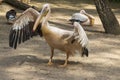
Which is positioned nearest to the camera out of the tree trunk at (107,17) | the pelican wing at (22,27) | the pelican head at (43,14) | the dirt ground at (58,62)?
the dirt ground at (58,62)

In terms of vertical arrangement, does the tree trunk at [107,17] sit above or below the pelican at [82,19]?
above

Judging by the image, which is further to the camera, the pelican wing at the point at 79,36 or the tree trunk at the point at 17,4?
the tree trunk at the point at 17,4

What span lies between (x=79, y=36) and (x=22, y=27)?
0.95 metres

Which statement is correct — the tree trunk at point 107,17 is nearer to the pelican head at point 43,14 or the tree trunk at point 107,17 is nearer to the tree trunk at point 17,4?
the tree trunk at point 17,4

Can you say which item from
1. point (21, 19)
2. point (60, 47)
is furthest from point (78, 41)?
point (21, 19)

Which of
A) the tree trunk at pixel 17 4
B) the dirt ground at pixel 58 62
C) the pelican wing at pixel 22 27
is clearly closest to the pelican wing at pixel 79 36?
the dirt ground at pixel 58 62

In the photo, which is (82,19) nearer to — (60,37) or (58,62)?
(58,62)

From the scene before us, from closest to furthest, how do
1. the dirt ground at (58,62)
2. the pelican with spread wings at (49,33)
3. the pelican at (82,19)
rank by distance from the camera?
the dirt ground at (58,62) → the pelican with spread wings at (49,33) → the pelican at (82,19)

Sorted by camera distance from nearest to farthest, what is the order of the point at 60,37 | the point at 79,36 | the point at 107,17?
1. the point at 79,36
2. the point at 60,37
3. the point at 107,17

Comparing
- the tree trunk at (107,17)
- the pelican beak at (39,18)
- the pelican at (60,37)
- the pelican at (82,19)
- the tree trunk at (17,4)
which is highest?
the pelican beak at (39,18)

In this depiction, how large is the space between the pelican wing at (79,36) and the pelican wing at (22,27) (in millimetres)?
614

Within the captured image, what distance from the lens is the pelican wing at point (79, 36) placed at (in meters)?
5.19

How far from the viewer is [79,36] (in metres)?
5.22

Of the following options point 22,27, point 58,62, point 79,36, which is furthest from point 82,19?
point 79,36
